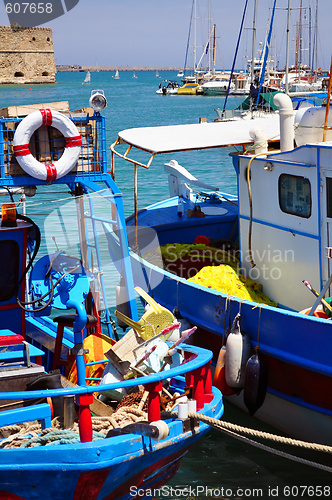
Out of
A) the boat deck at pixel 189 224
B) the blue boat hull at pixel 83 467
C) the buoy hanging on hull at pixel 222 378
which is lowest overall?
the buoy hanging on hull at pixel 222 378

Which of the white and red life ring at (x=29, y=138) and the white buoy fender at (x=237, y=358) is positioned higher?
the white and red life ring at (x=29, y=138)

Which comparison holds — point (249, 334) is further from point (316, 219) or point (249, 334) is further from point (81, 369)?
point (81, 369)

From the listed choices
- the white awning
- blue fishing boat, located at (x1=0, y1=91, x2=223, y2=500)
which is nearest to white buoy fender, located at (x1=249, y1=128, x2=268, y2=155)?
the white awning

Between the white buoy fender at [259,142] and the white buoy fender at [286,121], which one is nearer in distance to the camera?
the white buoy fender at [286,121]

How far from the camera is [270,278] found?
8.18 metres

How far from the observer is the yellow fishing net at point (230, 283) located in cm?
804

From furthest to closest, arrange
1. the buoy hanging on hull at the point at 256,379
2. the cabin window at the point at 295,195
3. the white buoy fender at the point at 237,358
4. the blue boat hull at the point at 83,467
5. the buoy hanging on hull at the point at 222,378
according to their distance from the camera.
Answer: the cabin window at the point at 295,195 < the buoy hanging on hull at the point at 222,378 < the white buoy fender at the point at 237,358 < the buoy hanging on hull at the point at 256,379 < the blue boat hull at the point at 83,467

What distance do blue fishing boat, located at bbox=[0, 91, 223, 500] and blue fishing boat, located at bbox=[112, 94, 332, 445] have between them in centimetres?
104

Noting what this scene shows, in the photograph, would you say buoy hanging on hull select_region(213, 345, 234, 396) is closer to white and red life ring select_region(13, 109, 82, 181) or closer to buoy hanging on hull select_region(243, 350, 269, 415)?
buoy hanging on hull select_region(243, 350, 269, 415)

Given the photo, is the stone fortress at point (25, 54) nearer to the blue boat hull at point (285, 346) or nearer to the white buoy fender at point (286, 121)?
the white buoy fender at point (286, 121)

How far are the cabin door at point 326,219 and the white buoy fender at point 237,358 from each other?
112cm

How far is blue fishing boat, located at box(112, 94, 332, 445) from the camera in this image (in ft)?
22.1

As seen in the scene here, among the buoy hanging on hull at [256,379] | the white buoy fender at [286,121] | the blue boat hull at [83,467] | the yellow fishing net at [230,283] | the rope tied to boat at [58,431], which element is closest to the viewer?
the blue boat hull at [83,467]

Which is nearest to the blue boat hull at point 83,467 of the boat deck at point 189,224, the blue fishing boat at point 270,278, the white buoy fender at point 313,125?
the blue fishing boat at point 270,278
